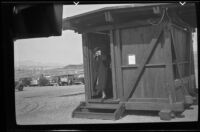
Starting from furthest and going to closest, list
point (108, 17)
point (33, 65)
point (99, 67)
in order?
1. point (99, 67)
2. point (108, 17)
3. point (33, 65)

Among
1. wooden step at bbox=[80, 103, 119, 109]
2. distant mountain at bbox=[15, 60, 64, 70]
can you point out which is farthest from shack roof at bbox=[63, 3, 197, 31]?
wooden step at bbox=[80, 103, 119, 109]

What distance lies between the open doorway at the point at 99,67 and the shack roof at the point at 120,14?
40 centimetres

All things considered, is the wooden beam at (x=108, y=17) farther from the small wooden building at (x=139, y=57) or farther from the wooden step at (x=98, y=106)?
the wooden step at (x=98, y=106)

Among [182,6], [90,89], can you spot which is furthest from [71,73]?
[182,6]

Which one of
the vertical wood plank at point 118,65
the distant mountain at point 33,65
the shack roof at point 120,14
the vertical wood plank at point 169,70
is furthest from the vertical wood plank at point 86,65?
the vertical wood plank at point 169,70

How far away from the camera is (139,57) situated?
16.5 feet

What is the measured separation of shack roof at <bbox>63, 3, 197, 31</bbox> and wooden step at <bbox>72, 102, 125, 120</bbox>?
1444 millimetres

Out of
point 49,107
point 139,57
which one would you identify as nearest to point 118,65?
point 139,57

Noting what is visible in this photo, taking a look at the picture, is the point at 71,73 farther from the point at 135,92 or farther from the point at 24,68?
the point at 135,92

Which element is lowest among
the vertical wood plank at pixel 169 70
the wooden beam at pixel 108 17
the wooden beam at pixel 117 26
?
the vertical wood plank at pixel 169 70

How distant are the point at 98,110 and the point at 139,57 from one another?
4.31 feet

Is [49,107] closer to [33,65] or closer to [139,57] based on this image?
[33,65]

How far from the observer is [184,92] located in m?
5.35

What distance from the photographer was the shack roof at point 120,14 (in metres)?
4.59
